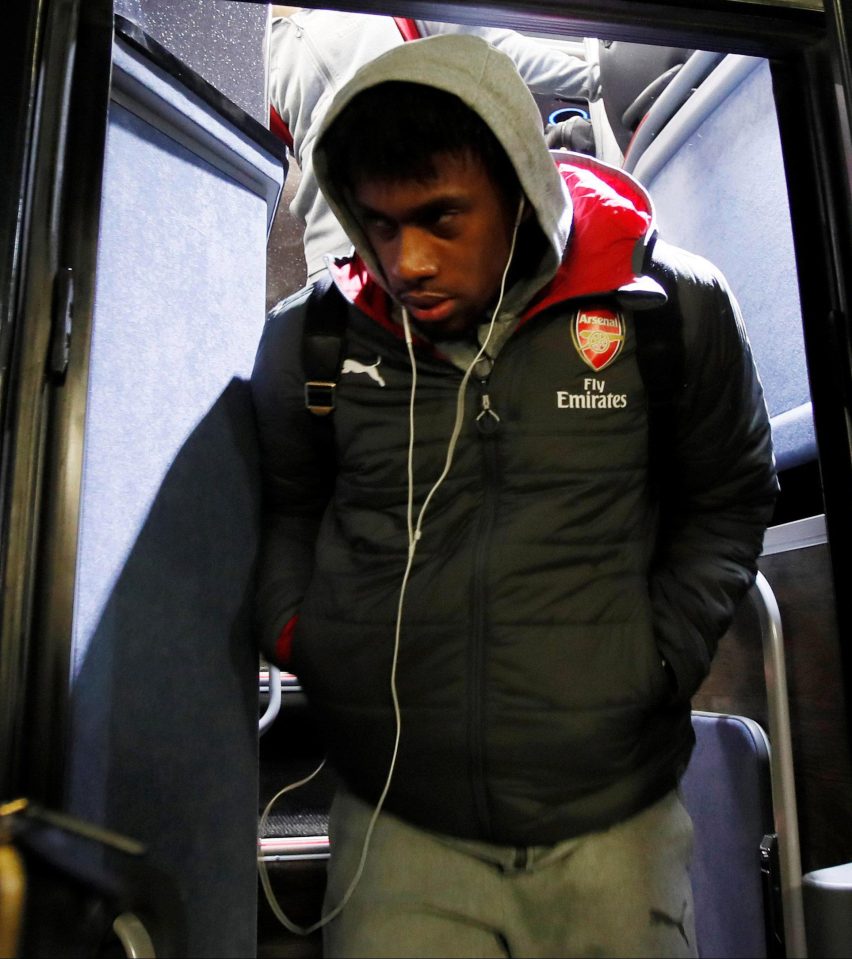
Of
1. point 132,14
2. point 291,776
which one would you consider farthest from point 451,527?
point 291,776

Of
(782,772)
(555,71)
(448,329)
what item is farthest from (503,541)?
(555,71)

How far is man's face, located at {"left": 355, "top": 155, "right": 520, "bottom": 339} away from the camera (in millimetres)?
923

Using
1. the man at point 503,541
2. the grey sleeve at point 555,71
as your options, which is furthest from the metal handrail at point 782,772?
the grey sleeve at point 555,71

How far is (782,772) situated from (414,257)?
0.89 meters

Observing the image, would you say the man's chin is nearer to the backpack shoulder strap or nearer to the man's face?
the man's face

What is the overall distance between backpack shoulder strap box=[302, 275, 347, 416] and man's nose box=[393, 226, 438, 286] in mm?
135

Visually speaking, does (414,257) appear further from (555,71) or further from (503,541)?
(555,71)

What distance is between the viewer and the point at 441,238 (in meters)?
0.94

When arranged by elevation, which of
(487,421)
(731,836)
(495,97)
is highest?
(495,97)

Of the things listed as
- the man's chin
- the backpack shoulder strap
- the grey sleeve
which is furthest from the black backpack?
the grey sleeve

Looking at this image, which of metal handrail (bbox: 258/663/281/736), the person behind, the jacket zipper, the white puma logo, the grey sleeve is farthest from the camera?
the grey sleeve

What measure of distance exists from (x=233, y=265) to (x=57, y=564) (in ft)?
1.76

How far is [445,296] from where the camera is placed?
944mm

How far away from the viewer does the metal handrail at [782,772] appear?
1205 millimetres
